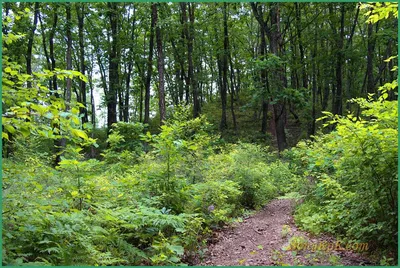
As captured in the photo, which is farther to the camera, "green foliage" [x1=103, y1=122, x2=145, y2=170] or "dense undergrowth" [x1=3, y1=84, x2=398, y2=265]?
"green foliage" [x1=103, y1=122, x2=145, y2=170]

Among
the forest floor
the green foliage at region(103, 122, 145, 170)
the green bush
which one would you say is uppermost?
the green foliage at region(103, 122, 145, 170)

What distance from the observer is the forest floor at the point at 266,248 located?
163 inches

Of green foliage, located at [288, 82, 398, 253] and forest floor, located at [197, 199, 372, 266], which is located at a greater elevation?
green foliage, located at [288, 82, 398, 253]

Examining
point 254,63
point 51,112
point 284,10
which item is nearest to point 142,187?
point 51,112

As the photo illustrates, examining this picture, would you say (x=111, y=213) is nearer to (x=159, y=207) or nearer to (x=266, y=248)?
(x=159, y=207)

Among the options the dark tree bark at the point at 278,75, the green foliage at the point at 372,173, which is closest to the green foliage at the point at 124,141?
the dark tree bark at the point at 278,75

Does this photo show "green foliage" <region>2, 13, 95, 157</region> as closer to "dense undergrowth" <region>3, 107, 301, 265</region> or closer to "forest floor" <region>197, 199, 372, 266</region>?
"dense undergrowth" <region>3, 107, 301, 265</region>

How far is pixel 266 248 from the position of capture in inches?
197

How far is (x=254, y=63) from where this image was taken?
540 inches

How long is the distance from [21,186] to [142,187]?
212 centimetres

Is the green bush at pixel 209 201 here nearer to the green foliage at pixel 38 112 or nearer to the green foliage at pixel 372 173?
the green foliage at pixel 372 173

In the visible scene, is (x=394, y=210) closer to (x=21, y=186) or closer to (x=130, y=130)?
(x=21, y=186)

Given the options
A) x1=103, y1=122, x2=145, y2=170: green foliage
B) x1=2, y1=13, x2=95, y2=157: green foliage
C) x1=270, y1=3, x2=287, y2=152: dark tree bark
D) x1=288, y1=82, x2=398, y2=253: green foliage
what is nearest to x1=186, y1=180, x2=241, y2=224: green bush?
x1=288, y1=82, x2=398, y2=253: green foliage

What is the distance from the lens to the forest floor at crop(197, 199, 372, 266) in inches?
163
